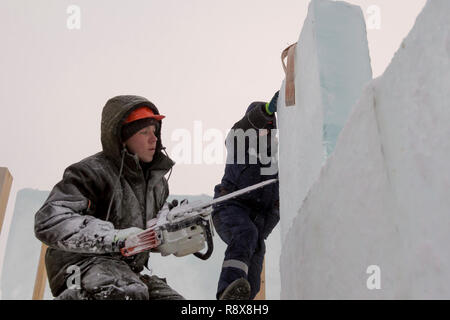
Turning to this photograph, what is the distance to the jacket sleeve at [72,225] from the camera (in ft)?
5.92

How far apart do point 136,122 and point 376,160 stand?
57.2 inches

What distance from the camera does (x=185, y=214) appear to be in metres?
2.05

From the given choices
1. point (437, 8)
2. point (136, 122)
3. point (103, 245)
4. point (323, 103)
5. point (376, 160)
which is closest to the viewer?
point (437, 8)

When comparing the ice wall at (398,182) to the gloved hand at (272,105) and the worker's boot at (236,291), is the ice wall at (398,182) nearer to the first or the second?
the worker's boot at (236,291)

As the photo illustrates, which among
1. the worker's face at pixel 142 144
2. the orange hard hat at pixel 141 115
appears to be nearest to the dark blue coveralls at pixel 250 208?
the worker's face at pixel 142 144

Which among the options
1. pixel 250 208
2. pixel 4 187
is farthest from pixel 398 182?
pixel 4 187

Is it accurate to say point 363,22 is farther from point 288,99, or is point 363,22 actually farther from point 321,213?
point 321,213

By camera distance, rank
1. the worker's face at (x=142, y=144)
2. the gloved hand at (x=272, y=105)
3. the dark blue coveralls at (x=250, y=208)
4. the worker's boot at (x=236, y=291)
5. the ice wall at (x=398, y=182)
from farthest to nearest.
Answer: the gloved hand at (x=272, y=105) → the dark blue coveralls at (x=250, y=208) → the worker's boot at (x=236, y=291) → the worker's face at (x=142, y=144) → the ice wall at (x=398, y=182)

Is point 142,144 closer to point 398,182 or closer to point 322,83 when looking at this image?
point 322,83

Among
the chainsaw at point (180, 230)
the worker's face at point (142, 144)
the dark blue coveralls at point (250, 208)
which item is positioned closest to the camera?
the chainsaw at point (180, 230)

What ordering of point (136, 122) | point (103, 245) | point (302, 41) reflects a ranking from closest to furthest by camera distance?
point (103, 245), point (136, 122), point (302, 41)

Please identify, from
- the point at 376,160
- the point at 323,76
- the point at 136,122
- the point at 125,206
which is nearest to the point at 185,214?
the point at 125,206

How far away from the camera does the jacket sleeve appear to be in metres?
1.80

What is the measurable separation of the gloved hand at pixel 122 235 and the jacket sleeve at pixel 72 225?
0.01 m
